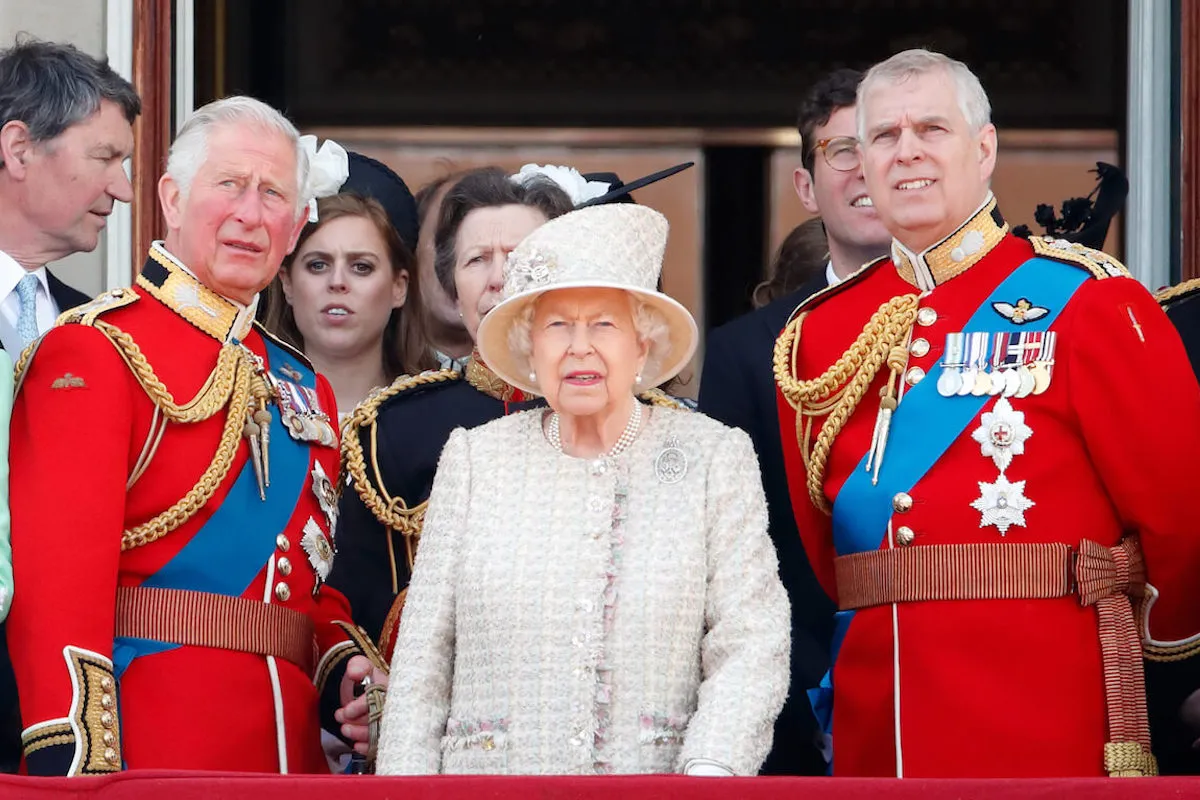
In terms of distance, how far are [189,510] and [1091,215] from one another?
72.9 inches

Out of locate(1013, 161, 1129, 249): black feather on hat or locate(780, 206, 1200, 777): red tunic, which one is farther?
locate(1013, 161, 1129, 249): black feather on hat

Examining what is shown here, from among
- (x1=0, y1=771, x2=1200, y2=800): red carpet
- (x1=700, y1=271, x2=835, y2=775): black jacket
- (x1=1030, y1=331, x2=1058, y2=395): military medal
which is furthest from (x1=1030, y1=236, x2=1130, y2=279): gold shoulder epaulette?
(x1=0, y1=771, x2=1200, y2=800): red carpet

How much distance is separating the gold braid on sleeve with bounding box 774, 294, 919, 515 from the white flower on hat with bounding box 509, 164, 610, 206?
2.51 ft

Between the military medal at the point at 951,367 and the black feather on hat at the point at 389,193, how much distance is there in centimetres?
159

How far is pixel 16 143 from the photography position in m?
4.31

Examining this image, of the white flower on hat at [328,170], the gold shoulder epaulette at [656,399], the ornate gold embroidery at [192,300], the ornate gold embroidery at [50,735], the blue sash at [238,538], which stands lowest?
the ornate gold embroidery at [50,735]

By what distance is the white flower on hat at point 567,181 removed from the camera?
14.4ft

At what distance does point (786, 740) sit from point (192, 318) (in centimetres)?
124

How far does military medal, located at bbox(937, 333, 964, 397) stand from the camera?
3623mm

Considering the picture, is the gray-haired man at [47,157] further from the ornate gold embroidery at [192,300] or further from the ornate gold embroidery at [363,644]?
the ornate gold embroidery at [363,644]

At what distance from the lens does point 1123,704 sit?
3.49 metres

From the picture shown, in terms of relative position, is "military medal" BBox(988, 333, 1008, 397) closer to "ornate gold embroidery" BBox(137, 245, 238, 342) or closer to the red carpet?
the red carpet

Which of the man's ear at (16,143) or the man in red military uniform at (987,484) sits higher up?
the man's ear at (16,143)

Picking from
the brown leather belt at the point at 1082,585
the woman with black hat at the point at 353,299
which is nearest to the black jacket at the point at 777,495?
the brown leather belt at the point at 1082,585
